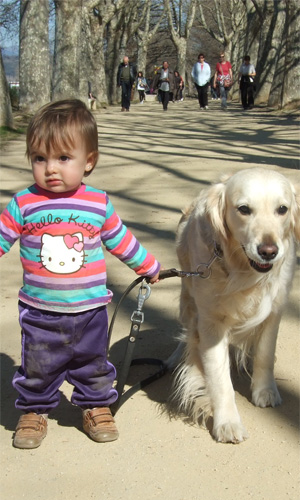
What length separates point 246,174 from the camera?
2.77m

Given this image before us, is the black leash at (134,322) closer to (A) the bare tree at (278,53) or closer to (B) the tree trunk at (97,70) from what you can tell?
(A) the bare tree at (278,53)

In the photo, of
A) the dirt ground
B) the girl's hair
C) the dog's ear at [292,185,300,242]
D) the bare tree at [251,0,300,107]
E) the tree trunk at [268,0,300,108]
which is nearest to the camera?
the dirt ground

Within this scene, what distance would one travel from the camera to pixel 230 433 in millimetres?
2756

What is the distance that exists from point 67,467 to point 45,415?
12.1 inches

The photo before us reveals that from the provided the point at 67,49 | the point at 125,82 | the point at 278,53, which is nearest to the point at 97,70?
the point at 125,82

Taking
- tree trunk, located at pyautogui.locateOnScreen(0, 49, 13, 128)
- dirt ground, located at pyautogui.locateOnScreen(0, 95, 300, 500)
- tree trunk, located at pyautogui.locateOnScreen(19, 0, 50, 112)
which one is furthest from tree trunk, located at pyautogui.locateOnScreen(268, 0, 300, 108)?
dirt ground, located at pyautogui.locateOnScreen(0, 95, 300, 500)

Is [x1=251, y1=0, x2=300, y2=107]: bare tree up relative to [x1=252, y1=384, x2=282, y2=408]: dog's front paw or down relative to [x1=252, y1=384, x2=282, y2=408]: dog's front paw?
up

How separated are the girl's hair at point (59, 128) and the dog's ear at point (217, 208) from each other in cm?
59

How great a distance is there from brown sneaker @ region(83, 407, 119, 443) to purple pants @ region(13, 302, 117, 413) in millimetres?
38

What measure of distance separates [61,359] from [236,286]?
2.73ft

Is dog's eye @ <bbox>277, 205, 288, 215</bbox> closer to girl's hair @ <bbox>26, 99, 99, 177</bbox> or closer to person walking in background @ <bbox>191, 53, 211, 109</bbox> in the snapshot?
Answer: girl's hair @ <bbox>26, 99, 99, 177</bbox>

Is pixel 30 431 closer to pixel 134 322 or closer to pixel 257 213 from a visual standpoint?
pixel 134 322

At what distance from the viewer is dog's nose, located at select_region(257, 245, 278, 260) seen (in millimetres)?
2467

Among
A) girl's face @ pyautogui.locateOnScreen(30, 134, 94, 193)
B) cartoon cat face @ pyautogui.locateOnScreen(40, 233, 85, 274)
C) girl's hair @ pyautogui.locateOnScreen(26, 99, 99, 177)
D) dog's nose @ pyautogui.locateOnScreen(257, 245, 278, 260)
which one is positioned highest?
girl's hair @ pyautogui.locateOnScreen(26, 99, 99, 177)
